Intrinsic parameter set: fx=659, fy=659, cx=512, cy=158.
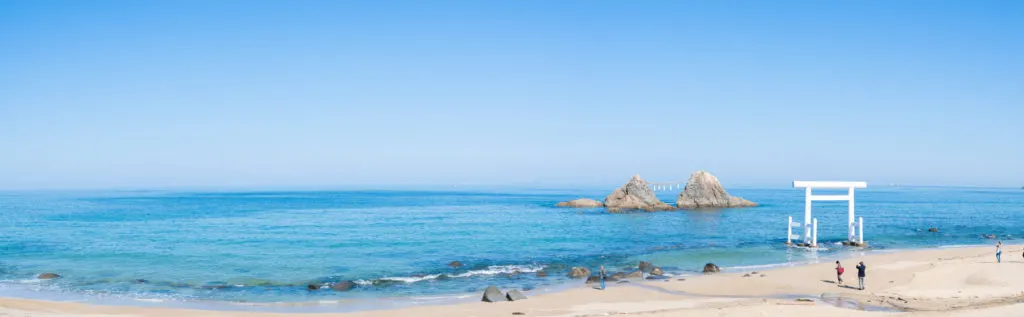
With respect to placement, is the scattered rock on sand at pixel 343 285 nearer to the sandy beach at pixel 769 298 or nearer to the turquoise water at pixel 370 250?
the turquoise water at pixel 370 250

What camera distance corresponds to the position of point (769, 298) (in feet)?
76.6

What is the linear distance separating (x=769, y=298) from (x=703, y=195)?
68908 millimetres

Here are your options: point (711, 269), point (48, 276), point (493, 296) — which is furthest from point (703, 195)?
point (48, 276)

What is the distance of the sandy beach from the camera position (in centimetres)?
2058

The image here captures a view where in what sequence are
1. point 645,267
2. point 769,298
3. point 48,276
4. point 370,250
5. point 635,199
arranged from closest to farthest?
point 769,298
point 48,276
point 645,267
point 370,250
point 635,199

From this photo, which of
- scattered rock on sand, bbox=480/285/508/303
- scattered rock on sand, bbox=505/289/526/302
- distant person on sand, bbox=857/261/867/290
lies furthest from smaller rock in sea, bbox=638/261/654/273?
scattered rock on sand, bbox=480/285/508/303

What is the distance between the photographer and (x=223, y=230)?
181ft

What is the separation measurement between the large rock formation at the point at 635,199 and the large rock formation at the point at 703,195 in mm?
3322

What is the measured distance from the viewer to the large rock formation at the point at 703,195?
294 ft

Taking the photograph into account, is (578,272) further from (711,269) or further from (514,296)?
(514,296)

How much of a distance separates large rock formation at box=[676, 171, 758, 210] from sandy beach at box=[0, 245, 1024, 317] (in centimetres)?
5888

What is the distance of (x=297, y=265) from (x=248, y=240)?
600 inches

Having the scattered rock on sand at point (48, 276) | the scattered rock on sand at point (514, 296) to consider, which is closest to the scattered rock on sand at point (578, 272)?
the scattered rock on sand at point (514, 296)

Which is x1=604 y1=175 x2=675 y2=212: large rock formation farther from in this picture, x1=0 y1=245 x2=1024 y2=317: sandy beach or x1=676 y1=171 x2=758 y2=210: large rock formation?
x1=0 y1=245 x2=1024 y2=317: sandy beach
